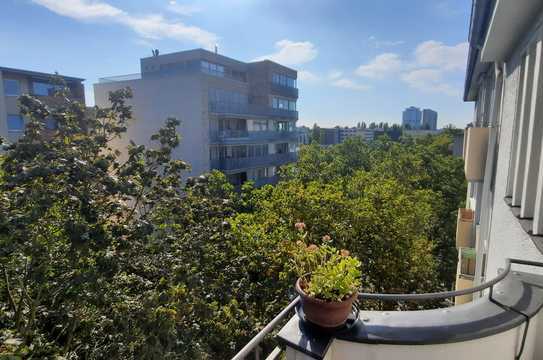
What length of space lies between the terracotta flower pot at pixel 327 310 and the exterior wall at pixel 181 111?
21245 millimetres

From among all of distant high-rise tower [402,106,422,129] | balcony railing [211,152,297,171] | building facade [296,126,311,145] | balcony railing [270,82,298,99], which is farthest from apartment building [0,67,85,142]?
distant high-rise tower [402,106,422,129]

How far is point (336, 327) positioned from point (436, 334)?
592mm

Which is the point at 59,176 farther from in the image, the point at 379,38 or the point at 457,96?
the point at 457,96

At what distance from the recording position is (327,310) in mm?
1931

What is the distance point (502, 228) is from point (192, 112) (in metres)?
21.8

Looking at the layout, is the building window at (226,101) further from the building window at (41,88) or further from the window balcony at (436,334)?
the window balcony at (436,334)

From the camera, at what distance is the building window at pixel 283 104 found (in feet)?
108

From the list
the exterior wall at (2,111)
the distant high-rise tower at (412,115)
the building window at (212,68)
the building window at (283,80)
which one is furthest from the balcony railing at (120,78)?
the distant high-rise tower at (412,115)

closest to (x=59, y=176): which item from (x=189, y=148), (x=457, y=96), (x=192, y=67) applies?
(x=457, y=96)

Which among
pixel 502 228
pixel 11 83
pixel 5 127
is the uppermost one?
pixel 11 83

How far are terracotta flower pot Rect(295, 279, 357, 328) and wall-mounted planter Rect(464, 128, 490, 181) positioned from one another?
4235 millimetres

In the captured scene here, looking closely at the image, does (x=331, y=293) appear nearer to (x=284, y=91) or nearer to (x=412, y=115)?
(x=284, y=91)

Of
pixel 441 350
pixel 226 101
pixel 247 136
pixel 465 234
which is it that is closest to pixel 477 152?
pixel 465 234

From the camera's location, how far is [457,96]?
1209 centimetres
